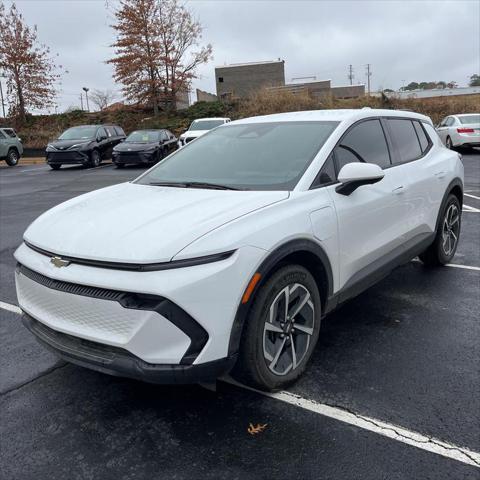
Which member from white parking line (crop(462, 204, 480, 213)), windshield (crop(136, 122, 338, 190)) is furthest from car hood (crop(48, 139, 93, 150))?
windshield (crop(136, 122, 338, 190))

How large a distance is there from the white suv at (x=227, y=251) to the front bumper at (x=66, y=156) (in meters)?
16.1

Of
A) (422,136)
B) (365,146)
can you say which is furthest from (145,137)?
(365,146)

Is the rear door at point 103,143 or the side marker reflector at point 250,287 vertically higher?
the rear door at point 103,143

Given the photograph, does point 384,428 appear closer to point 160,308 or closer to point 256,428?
point 256,428

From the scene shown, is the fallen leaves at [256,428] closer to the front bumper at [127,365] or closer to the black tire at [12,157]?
the front bumper at [127,365]

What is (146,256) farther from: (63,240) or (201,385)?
(201,385)

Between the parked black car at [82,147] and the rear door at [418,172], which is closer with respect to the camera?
the rear door at [418,172]

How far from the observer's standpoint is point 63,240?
107 inches

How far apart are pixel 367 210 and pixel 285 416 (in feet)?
5.35

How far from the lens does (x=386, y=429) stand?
8.47 feet

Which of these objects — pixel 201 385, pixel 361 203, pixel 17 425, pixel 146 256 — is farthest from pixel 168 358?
pixel 361 203

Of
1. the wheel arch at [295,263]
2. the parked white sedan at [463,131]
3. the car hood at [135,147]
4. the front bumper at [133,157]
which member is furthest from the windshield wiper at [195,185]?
the parked white sedan at [463,131]

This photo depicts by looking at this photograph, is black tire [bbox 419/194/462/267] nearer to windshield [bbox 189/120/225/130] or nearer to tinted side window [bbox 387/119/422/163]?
tinted side window [bbox 387/119/422/163]

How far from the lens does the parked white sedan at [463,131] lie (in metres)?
19.0
